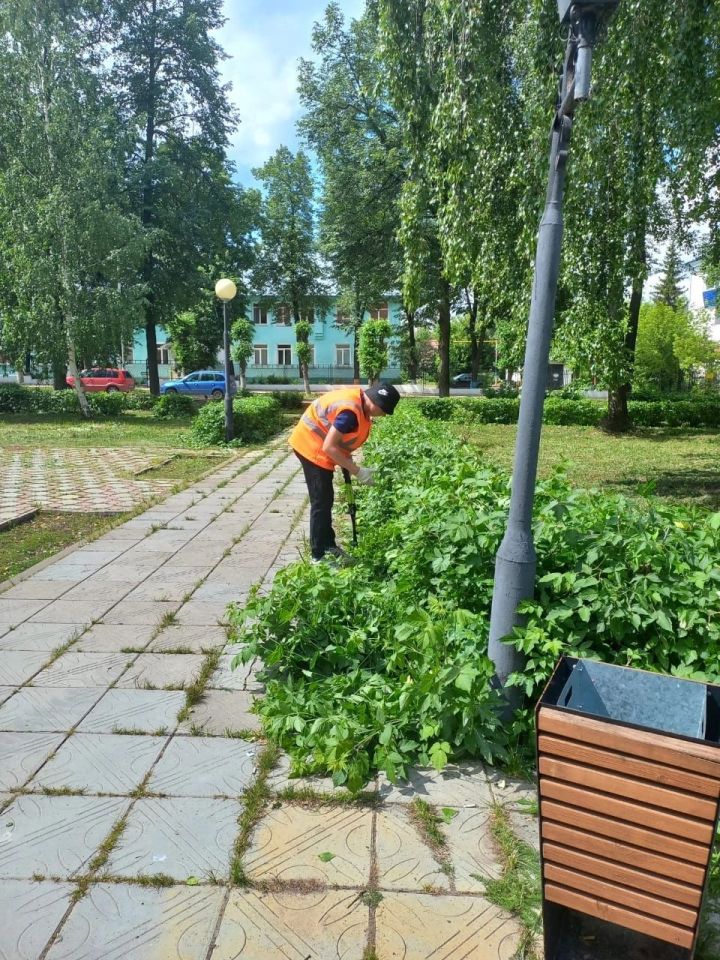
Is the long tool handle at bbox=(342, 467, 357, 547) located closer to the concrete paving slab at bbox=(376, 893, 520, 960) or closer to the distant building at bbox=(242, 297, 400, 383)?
the concrete paving slab at bbox=(376, 893, 520, 960)

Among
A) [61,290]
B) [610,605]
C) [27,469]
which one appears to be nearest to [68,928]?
[610,605]

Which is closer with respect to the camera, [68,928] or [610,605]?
[68,928]

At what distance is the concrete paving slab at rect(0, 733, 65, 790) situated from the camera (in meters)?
2.84

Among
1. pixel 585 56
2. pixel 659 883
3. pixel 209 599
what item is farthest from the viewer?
pixel 209 599

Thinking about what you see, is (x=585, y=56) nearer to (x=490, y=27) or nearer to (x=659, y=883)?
(x=659, y=883)

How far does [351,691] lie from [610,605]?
1.26 m

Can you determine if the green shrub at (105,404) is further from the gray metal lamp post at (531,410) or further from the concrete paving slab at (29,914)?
the concrete paving slab at (29,914)

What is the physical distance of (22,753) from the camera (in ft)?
9.89

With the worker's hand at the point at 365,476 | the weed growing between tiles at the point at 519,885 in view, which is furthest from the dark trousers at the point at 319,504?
the weed growing between tiles at the point at 519,885

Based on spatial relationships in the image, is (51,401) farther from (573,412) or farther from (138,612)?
(138,612)

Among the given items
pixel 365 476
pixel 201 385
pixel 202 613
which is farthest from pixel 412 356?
pixel 202 613

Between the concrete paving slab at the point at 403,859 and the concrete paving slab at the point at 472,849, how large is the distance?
72 millimetres

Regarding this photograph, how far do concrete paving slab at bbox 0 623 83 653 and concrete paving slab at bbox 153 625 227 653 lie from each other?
1.86ft

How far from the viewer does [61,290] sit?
19.6 meters
